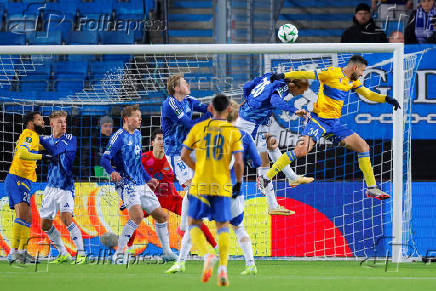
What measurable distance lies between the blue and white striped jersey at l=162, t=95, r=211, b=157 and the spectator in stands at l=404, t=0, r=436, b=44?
200 inches

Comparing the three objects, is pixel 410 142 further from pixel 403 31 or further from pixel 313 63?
pixel 403 31

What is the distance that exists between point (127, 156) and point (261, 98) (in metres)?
1.86

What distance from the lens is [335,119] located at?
414 inches

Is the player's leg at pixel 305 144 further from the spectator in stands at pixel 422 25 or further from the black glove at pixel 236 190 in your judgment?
the spectator in stands at pixel 422 25

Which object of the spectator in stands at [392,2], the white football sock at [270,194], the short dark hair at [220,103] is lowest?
the white football sock at [270,194]

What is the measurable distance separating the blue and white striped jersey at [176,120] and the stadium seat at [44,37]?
6.18m

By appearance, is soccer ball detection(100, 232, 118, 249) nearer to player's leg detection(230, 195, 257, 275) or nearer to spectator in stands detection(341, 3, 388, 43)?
player's leg detection(230, 195, 257, 275)

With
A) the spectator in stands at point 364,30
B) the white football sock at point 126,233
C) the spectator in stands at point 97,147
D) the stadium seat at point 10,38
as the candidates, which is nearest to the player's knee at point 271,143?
the white football sock at point 126,233

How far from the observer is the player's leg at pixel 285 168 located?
10.6m

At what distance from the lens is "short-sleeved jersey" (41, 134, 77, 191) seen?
10.6m

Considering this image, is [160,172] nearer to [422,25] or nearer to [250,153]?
[250,153]

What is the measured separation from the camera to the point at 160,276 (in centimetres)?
852

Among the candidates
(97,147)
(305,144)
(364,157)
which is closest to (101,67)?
(97,147)

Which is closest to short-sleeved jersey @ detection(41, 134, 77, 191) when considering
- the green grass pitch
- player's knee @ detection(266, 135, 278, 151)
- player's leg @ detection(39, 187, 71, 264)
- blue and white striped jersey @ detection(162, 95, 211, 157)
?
player's leg @ detection(39, 187, 71, 264)
